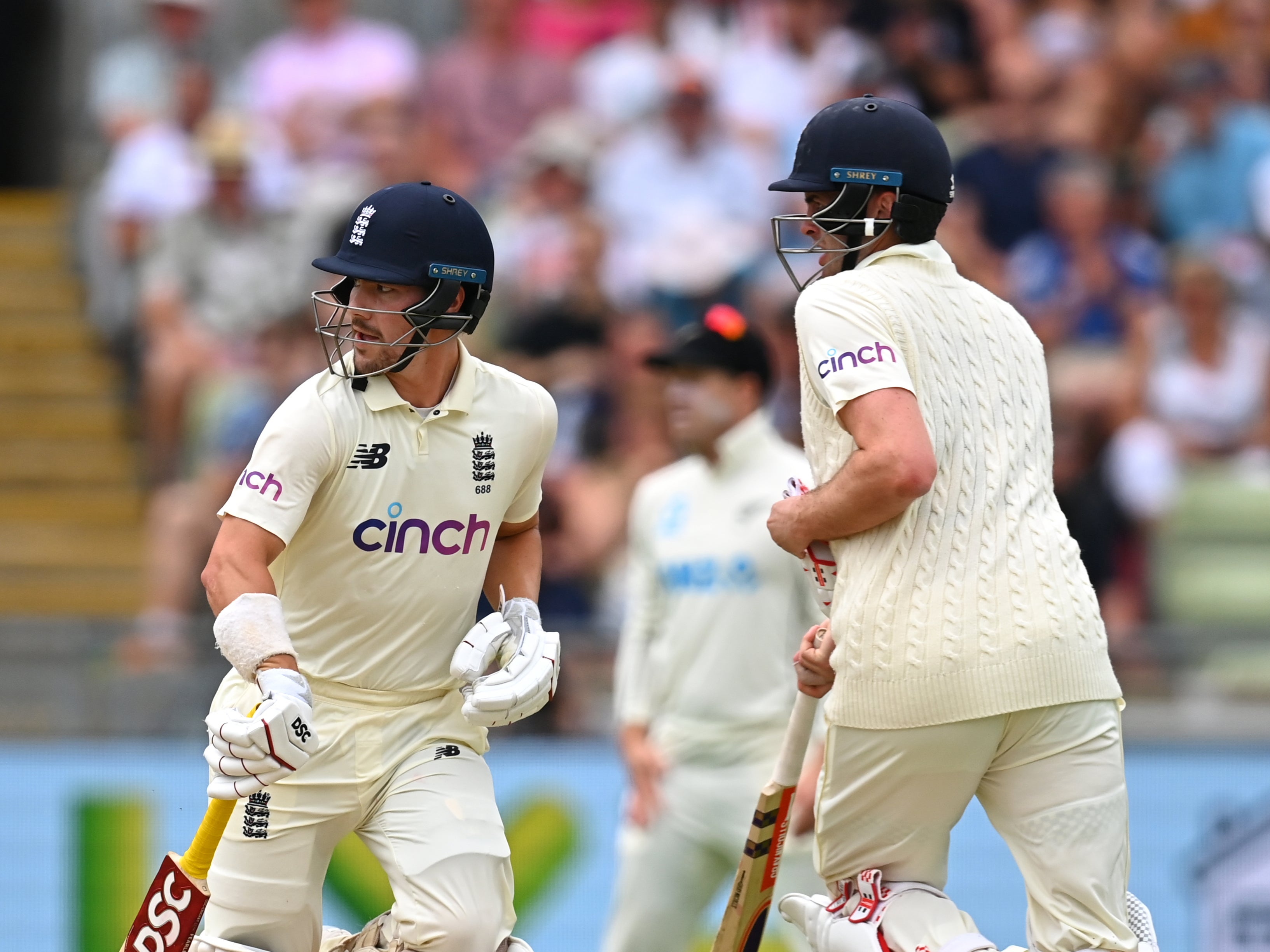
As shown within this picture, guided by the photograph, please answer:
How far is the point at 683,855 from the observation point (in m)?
6.56

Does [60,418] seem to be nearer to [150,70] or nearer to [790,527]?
[150,70]

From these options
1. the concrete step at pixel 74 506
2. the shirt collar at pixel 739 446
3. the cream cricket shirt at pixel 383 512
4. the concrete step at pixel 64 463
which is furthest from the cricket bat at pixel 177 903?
the concrete step at pixel 64 463

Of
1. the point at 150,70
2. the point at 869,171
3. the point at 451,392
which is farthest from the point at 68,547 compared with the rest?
the point at 869,171

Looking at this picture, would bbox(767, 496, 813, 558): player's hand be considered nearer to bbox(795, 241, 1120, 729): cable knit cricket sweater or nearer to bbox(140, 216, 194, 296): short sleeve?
bbox(795, 241, 1120, 729): cable knit cricket sweater

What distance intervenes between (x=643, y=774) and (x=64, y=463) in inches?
235

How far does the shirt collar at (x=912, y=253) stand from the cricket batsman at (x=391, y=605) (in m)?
0.95

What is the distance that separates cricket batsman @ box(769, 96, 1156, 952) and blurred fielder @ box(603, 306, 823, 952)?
1868mm

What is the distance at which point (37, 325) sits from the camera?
1212cm

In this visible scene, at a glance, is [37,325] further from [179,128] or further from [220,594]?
[220,594]

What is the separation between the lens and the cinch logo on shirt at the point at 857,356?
4355 mm

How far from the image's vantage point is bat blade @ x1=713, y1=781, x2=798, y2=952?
16.3 feet

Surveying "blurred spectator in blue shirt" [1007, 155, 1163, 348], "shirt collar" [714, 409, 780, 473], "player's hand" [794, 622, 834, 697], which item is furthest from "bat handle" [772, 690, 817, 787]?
"blurred spectator in blue shirt" [1007, 155, 1163, 348]

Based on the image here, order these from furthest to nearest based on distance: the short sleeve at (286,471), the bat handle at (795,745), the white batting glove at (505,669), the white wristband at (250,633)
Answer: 1. the bat handle at (795,745)
2. the white batting glove at (505,669)
3. the short sleeve at (286,471)
4. the white wristband at (250,633)

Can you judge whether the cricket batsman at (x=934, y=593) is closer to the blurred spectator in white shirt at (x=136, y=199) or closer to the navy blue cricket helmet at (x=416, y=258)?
the navy blue cricket helmet at (x=416, y=258)
